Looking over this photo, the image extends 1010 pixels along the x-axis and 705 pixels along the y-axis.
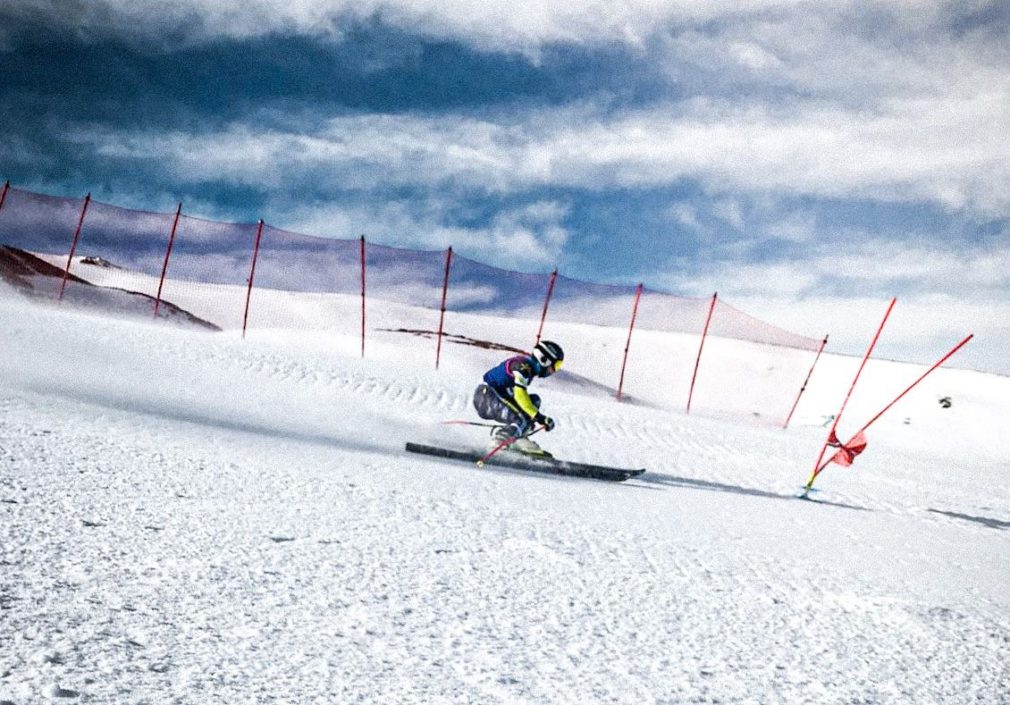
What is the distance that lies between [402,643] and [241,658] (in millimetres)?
539

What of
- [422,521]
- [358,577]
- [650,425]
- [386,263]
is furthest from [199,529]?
[386,263]

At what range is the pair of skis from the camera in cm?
778

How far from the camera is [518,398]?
27.4ft

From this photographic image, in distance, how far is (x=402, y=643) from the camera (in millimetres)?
2543

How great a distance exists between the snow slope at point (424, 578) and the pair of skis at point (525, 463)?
343 millimetres

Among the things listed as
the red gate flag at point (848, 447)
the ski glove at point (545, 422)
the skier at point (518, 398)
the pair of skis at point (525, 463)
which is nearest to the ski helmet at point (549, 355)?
the skier at point (518, 398)

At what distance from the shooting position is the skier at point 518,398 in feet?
26.4

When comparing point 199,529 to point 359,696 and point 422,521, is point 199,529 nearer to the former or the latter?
point 422,521

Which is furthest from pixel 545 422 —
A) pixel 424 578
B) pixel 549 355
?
pixel 424 578

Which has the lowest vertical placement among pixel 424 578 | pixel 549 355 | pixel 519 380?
pixel 424 578

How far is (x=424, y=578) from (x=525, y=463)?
15.6 ft

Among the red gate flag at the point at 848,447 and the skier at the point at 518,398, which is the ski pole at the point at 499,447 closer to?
the skier at the point at 518,398

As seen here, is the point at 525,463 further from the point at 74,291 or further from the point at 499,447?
the point at 74,291

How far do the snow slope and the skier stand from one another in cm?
104
